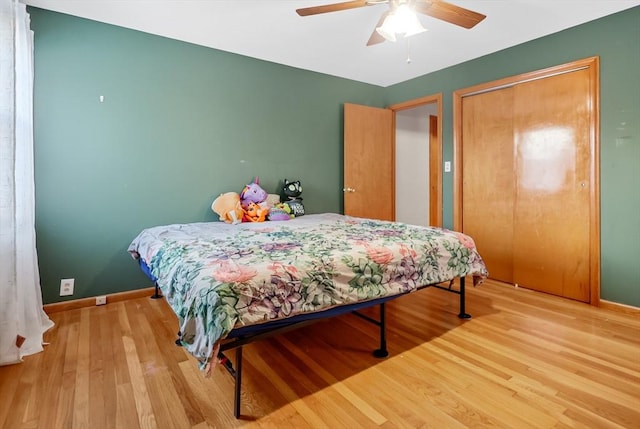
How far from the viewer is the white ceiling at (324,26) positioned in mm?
2506

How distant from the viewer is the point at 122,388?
65.6 inches

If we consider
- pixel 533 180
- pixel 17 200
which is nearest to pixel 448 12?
pixel 533 180

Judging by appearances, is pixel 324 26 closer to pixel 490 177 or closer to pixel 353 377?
pixel 490 177

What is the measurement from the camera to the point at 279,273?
4.95 feet

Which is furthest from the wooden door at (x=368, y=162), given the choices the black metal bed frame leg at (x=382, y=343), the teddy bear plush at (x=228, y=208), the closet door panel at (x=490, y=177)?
the black metal bed frame leg at (x=382, y=343)

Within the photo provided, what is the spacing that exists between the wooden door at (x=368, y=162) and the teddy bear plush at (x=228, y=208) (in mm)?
1509

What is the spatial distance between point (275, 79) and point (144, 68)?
1.30m

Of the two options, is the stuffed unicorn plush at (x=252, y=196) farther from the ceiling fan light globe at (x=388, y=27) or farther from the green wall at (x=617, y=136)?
the green wall at (x=617, y=136)

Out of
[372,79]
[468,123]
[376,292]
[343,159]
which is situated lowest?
[376,292]

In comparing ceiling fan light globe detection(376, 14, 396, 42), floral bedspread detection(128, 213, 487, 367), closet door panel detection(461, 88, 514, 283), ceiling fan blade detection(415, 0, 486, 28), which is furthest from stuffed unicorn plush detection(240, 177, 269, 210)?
closet door panel detection(461, 88, 514, 283)

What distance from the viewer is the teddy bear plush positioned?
3.11 m

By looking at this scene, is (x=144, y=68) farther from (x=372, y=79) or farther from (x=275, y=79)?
(x=372, y=79)

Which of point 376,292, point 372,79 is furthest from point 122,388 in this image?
point 372,79

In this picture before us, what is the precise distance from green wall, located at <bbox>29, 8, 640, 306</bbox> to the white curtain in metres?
0.36
